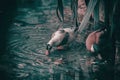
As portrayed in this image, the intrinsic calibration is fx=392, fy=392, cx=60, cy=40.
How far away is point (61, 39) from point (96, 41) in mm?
573

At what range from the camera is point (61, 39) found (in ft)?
20.2

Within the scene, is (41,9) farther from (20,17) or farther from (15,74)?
(15,74)

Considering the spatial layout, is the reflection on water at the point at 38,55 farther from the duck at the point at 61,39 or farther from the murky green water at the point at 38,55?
the duck at the point at 61,39

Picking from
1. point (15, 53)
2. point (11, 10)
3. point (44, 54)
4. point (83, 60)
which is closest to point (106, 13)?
point (83, 60)

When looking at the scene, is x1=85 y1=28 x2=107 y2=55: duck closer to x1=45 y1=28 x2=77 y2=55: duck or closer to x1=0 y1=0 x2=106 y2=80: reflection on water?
x1=0 y1=0 x2=106 y2=80: reflection on water

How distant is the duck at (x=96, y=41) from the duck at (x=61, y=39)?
11.7 inches

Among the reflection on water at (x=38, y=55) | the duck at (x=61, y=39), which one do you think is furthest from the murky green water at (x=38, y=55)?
the duck at (x=61, y=39)

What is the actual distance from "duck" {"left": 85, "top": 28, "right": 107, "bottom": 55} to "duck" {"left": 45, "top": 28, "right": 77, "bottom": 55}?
297mm

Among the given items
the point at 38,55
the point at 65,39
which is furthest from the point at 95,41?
the point at 38,55

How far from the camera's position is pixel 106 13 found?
547 centimetres

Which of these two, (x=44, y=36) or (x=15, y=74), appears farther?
(x=44, y=36)

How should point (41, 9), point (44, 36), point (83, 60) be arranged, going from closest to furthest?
point (83, 60), point (44, 36), point (41, 9)

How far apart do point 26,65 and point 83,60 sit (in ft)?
2.74

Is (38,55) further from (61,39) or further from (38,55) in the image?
(61,39)
